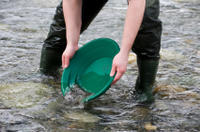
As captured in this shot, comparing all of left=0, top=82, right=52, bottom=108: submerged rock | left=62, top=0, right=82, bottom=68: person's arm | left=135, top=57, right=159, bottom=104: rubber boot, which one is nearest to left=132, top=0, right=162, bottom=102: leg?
left=135, top=57, right=159, bottom=104: rubber boot

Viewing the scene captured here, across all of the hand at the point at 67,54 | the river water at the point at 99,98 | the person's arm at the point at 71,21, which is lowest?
the river water at the point at 99,98

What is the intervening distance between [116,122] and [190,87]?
3.12ft

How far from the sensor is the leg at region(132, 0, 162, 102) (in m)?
2.57

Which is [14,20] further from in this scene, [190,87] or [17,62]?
[190,87]

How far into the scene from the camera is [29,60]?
12.3 feet

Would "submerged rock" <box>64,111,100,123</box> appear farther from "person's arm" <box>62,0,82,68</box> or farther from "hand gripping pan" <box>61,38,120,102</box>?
"person's arm" <box>62,0,82,68</box>

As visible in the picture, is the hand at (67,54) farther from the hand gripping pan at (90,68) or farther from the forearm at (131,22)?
the forearm at (131,22)

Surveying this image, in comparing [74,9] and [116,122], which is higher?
[74,9]

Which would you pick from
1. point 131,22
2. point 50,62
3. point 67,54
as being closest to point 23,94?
point 50,62

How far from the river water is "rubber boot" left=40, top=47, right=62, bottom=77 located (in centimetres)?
8

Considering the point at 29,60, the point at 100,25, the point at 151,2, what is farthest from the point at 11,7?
the point at 151,2

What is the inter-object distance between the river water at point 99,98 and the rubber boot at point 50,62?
3.2 inches

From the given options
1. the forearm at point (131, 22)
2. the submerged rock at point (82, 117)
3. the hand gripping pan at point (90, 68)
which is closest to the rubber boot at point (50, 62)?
the hand gripping pan at point (90, 68)

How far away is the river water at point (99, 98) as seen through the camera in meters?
2.40
